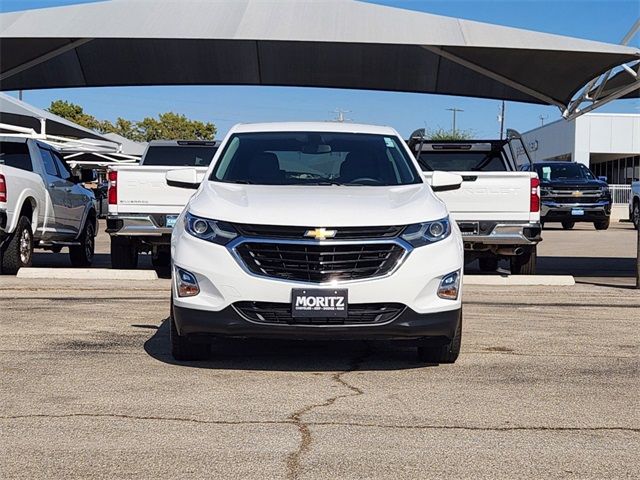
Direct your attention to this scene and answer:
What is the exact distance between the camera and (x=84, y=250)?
16562 millimetres

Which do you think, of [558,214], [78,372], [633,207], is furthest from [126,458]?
[633,207]

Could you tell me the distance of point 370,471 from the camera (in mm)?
4516

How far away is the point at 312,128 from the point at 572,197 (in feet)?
72.6

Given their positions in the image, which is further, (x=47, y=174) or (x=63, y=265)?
(x=63, y=265)

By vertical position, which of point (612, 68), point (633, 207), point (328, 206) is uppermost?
point (612, 68)

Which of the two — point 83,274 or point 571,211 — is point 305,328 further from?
point 571,211

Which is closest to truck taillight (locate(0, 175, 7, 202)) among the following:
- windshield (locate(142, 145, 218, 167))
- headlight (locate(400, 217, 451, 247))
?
windshield (locate(142, 145, 218, 167))

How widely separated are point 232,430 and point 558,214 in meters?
25.1

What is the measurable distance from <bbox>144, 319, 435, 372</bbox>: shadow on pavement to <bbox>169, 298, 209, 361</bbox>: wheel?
0.05 m

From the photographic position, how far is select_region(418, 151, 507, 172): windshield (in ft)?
49.6

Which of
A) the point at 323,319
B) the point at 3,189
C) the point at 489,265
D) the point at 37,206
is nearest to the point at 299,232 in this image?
the point at 323,319

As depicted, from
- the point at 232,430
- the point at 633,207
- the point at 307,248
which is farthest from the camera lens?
the point at 633,207

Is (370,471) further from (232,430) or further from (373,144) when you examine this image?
(373,144)

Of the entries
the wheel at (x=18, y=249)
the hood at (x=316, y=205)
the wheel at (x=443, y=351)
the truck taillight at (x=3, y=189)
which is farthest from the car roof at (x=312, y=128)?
the wheel at (x=18, y=249)
